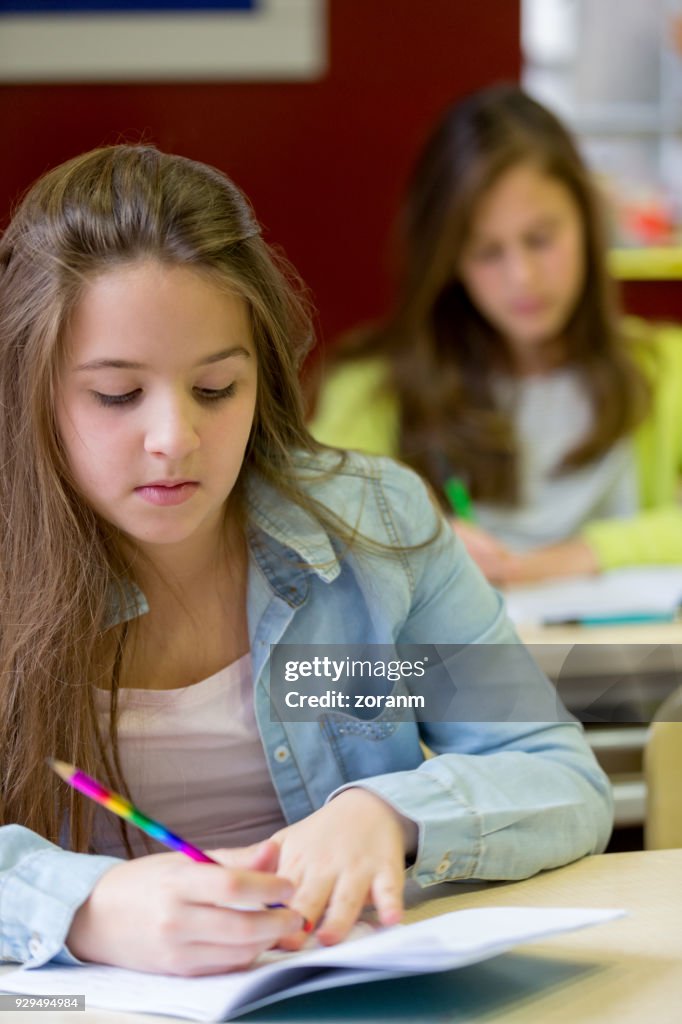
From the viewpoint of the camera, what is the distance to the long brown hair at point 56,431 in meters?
0.93

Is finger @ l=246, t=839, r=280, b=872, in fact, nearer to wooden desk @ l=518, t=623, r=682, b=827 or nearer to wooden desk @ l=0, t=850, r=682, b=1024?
wooden desk @ l=0, t=850, r=682, b=1024

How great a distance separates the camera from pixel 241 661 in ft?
3.54

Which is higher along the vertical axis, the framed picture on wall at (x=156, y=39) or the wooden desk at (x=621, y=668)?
the framed picture on wall at (x=156, y=39)

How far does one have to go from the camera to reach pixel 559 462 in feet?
7.73

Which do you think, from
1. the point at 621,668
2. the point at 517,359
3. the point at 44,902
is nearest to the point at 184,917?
the point at 44,902

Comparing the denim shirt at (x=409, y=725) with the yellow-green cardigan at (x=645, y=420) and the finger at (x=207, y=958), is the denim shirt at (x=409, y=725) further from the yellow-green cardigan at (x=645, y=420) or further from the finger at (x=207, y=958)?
the yellow-green cardigan at (x=645, y=420)

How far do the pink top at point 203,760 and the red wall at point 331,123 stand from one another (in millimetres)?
1818

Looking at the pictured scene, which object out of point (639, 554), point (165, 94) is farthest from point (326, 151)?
point (639, 554)

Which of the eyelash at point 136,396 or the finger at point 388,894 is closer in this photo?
the finger at point 388,894

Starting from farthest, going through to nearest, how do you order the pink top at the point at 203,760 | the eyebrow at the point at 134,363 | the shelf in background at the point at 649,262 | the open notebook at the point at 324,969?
Answer: the shelf in background at the point at 649,262, the pink top at the point at 203,760, the eyebrow at the point at 134,363, the open notebook at the point at 324,969

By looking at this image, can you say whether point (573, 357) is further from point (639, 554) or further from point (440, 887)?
point (440, 887)

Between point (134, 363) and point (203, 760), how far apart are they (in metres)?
0.34

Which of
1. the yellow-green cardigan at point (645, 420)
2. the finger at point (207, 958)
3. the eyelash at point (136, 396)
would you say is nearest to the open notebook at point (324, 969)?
the finger at point (207, 958)

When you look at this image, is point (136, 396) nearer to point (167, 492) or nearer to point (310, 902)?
point (167, 492)
